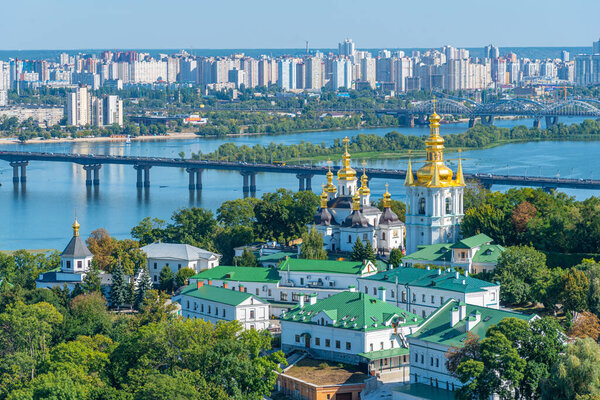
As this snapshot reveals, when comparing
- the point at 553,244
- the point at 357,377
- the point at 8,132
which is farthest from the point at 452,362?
the point at 8,132

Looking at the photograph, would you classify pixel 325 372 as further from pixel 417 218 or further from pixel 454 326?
pixel 417 218

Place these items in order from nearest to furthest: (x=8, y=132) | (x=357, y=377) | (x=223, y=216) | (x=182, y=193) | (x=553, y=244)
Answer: (x=357, y=377)
(x=553, y=244)
(x=223, y=216)
(x=182, y=193)
(x=8, y=132)

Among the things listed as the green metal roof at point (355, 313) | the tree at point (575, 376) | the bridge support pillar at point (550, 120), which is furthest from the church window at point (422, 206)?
the bridge support pillar at point (550, 120)

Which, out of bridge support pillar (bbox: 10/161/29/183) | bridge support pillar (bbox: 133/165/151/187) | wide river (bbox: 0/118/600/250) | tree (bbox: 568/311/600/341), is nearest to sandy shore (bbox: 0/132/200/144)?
wide river (bbox: 0/118/600/250)

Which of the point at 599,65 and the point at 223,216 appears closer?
the point at 223,216

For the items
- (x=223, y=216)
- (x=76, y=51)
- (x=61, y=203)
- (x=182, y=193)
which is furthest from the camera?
(x=76, y=51)

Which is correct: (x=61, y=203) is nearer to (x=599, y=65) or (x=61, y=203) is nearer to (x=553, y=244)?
(x=553, y=244)

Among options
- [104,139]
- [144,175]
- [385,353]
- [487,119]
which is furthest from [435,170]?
[487,119]
